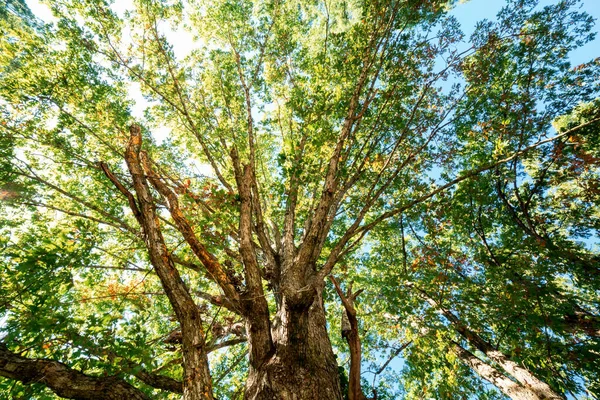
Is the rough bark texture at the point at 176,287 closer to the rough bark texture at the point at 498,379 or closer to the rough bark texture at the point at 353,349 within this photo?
the rough bark texture at the point at 353,349

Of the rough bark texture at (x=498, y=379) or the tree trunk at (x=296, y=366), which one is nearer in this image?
the tree trunk at (x=296, y=366)

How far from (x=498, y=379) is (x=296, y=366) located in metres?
5.88

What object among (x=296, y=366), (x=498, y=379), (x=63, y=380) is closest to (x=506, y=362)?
(x=498, y=379)

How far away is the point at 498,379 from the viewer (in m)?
5.92

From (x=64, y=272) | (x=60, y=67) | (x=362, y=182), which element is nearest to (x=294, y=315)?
(x=64, y=272)

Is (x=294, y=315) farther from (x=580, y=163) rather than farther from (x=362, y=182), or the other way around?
(x=580, y=163)

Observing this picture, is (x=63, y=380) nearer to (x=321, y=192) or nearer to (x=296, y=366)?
(x=296, y=366)

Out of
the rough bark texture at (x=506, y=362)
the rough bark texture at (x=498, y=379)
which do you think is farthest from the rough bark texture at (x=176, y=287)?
the rough bark texture at (x=498, y=379)

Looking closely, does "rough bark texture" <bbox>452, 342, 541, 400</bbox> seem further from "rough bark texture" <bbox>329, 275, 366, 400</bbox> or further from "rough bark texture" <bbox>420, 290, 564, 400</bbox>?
"rough bark texture" <bbox>329, 275, 366, 400</bbox>

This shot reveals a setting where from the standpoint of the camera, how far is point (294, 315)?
11.4 ft

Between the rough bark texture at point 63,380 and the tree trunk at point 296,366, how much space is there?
3.81 feet

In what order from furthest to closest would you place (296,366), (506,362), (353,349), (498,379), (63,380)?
(506,362) → (498,379) → (296,366) → (353,349) → (63,380)

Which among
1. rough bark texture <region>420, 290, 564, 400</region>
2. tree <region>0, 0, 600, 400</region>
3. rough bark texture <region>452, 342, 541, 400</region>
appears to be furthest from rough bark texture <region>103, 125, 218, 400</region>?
rough bark texture <region>452, 342, 541, 400</region>

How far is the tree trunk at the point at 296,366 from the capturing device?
8.76ft
